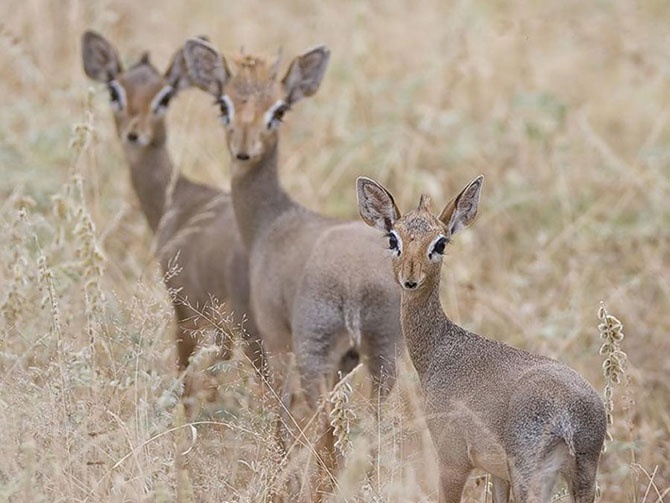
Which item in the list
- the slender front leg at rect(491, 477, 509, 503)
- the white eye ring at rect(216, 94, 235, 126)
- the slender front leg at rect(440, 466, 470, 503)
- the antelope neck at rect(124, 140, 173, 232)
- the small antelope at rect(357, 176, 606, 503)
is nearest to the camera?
the small antelope at rect(357, 176, 606, 503)

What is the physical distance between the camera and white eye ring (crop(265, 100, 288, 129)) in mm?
7191

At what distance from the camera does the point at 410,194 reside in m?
9.63

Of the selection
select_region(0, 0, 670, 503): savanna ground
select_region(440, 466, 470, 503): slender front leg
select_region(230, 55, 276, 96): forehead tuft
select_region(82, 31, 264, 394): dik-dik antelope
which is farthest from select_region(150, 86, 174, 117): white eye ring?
select_region(440, 466, 470, 503): slender front leg

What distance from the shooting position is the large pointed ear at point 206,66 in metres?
7.50

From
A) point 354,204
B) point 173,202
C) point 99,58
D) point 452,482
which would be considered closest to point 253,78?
point 173,202

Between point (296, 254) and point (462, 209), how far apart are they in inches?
60.5

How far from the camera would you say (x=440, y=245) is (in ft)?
17.0

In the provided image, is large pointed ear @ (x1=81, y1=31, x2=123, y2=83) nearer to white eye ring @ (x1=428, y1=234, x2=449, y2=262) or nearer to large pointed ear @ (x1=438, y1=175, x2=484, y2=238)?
large pointed ear @ (x1=438, y1=175, x2=484, y2=238)

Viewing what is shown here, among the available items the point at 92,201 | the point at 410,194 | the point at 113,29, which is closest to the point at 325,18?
the point at 113,29

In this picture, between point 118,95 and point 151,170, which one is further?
point 151,170

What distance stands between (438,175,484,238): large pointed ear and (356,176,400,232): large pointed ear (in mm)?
208

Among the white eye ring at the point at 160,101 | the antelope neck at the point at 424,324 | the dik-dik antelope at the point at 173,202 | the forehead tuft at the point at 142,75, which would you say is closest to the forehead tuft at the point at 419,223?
the antelope neck at the point at 424,324

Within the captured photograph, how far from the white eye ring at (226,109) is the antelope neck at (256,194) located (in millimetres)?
239

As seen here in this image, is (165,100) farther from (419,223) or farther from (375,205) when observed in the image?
(419,223)
